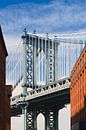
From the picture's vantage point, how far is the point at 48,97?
104 m

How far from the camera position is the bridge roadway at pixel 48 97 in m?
96.6

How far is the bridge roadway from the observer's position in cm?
9662

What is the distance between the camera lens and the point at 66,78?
9394 cm

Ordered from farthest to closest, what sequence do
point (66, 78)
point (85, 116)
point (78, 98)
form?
point (66, 78) → point (78, 98) → point (85, 116)

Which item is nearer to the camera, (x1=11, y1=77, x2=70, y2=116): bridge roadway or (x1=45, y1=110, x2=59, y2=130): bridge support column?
(x1=11, y1=77, x2=70, y2=116): bridge roadway

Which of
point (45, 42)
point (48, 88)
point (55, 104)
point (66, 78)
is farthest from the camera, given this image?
point (55, 104)

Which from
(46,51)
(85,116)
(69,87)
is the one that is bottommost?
(85,116)

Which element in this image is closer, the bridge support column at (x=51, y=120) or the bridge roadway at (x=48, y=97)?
the bridge roadway at (x=48, y=97)

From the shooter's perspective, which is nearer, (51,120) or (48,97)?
(48,97)

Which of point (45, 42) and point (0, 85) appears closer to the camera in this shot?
point (0, 85)

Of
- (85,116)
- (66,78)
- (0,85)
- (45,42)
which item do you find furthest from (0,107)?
(45,42)

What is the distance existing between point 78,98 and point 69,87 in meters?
20.2

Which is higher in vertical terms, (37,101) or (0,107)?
(37,101)

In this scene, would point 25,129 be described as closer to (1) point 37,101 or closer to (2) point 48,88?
(1) point 37,101
